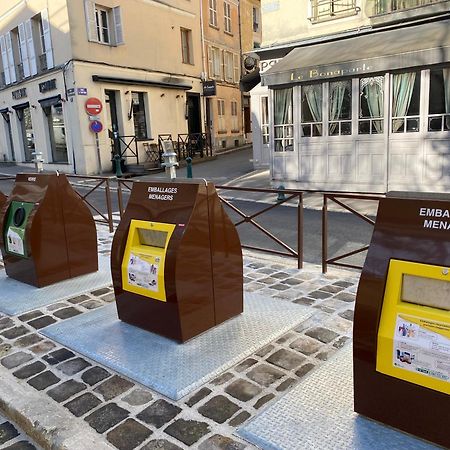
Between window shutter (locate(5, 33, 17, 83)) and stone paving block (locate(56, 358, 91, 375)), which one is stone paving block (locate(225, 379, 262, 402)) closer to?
stone paving block (locate(56, 358, 91, 375))

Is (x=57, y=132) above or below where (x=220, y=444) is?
above

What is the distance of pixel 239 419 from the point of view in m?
2.45

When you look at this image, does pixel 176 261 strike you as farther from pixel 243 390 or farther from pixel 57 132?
pixel 57 132

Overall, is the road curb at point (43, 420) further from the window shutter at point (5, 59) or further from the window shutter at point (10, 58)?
the window shutter at point (5, 59)

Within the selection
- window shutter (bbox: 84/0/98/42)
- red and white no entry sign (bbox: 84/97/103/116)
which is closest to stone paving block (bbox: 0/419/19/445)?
red and white no entry sign (bbox: 84/97/103/116)

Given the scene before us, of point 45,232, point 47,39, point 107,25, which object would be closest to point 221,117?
point 107,25

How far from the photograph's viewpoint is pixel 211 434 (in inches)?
92.4

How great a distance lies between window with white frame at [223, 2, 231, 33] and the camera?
25.3 metres

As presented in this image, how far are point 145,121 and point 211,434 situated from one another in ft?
62.2

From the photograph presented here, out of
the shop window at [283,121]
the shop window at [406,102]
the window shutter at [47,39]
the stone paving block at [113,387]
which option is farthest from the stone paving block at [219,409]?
the window shutter at [47,39]

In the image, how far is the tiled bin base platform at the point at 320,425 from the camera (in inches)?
85.7

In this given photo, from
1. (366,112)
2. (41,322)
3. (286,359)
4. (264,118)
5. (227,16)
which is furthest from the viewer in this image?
(227,16)

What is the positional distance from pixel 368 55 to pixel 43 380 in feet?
28.7

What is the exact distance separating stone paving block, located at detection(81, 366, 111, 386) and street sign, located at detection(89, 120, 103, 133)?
50.8ft
